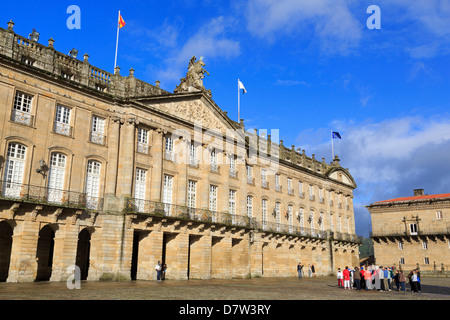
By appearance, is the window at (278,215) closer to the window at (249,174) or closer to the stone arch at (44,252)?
the window at (249,174)

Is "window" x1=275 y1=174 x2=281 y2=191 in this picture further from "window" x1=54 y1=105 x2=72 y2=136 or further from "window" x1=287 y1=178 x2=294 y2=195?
"window" x1=54 y1=105 x2=72 y2=136

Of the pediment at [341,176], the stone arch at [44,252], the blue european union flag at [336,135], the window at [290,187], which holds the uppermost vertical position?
the blue european union flag at [336,135]

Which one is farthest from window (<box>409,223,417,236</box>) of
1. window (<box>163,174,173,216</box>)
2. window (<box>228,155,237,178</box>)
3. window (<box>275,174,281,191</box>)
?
window (<box>163,174,173,216</box>)

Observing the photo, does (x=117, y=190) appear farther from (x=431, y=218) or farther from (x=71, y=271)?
(x=431, y=218)

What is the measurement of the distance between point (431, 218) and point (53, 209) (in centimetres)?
5221

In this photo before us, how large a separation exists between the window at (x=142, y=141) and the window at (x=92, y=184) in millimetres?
3421

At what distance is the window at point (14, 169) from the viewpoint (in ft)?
73.2

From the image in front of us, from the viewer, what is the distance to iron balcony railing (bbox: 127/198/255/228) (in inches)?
1105

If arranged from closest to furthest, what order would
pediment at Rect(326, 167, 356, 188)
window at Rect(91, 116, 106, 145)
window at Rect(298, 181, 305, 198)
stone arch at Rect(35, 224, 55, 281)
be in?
stone arch at Rect(35, 224, 55, 281), window at Rect(91, 116, 106, 145), window at Rect(298, 181, 305, 198), pediment at Rect(326, 167, 356, 188)

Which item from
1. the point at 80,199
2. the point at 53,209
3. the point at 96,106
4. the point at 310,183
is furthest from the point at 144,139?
the point at 310,183

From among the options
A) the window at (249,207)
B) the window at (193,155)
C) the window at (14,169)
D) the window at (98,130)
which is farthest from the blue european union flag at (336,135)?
the window at (14,169)

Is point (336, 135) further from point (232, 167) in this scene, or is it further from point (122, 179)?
point (122, 179)

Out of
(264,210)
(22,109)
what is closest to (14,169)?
(22,109)

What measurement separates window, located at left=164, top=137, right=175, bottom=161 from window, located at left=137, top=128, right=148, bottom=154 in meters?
1.86
